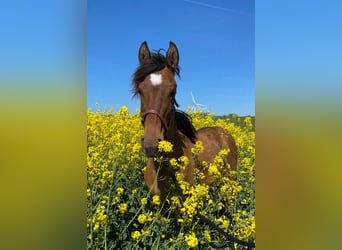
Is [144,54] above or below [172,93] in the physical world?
above

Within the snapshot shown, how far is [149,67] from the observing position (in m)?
1.50

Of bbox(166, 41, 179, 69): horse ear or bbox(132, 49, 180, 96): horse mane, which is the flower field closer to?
bbox(132, 49, 180, 96): horse mane

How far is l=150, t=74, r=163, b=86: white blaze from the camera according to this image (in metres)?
1.47

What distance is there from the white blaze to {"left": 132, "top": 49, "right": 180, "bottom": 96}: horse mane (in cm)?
4

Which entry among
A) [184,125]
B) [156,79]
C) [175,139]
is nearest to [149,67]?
[156,79]

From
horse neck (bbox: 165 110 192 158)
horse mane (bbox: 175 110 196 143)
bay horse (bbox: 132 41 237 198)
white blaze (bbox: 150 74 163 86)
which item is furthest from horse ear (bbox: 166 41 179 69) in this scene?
horse mane (bbox: 175 110 196 143)

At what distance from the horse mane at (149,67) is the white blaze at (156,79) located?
4 centimetres

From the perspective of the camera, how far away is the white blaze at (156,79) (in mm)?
1475

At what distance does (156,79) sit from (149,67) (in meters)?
0.09

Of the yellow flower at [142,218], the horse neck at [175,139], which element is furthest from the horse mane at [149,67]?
the yellow flower at [142,218]

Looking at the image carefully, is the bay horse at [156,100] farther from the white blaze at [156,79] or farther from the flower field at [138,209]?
the flower field at [138,209]

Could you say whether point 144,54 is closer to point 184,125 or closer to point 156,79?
point 156,79
